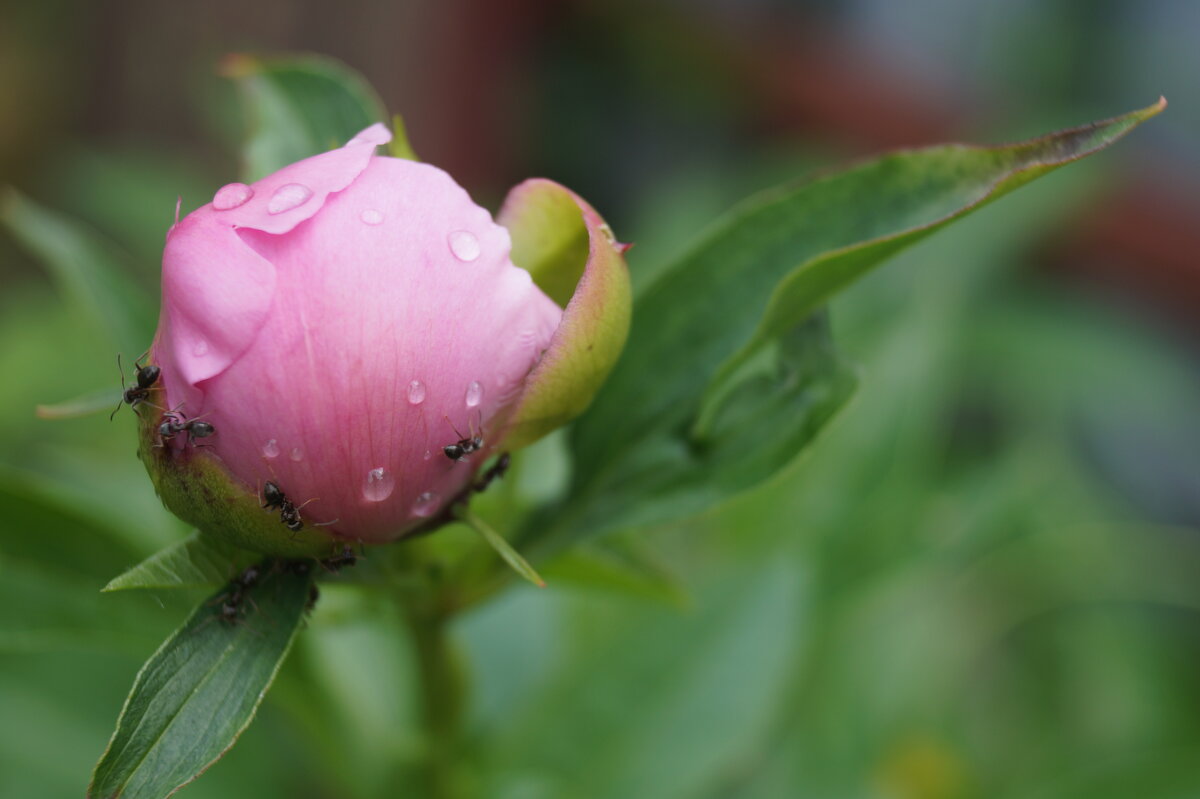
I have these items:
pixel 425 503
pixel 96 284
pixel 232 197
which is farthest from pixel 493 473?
pixel 96 284

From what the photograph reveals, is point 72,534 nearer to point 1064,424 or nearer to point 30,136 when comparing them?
point 1064,424

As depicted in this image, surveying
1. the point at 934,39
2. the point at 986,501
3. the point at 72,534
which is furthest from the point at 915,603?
the point at 934,39

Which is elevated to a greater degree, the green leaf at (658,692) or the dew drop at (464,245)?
the dew drop at (464,245)

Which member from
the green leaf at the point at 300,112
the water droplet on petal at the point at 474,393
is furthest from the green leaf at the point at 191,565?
the green leaf at the point at 300,112

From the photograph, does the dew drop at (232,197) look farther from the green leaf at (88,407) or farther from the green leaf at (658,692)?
the green leaf at (658,692)

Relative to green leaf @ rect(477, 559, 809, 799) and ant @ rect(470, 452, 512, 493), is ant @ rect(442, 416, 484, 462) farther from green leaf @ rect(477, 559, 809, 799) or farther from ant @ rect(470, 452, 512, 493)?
green leaf @ rect(477, 559, 809, 799)

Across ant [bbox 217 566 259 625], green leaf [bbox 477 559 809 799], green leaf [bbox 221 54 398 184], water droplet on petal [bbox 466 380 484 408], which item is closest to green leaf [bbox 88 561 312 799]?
ant [bbox 217 566 259 625]
